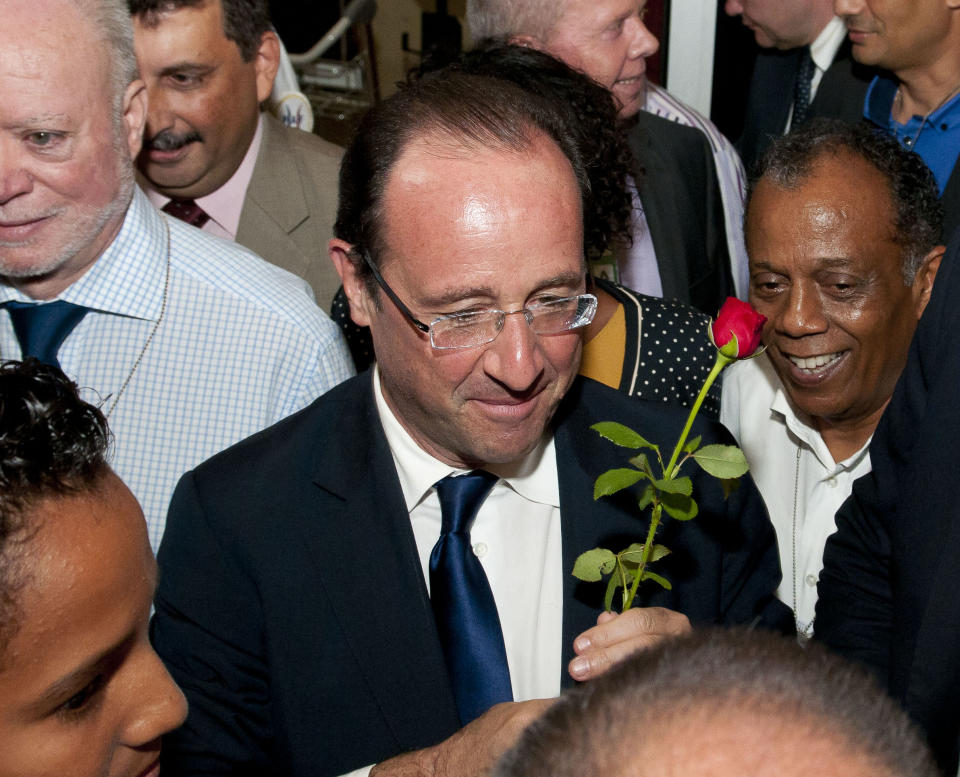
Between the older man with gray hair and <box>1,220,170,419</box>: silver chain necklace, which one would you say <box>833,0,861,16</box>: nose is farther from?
<box>1,220,170,419</box>: silver chain necklace

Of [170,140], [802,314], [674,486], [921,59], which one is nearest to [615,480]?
[674,486]

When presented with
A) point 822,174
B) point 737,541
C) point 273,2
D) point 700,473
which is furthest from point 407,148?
point 273,2

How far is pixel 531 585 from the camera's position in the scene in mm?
1736

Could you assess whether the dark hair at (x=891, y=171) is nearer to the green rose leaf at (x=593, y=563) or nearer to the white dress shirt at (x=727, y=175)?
the white dress shirt at (x=727, y=175)

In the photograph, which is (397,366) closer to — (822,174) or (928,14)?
(822,174)

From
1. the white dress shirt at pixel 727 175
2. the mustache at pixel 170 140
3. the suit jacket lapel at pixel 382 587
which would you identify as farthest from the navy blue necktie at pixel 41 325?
the white dress shirt at pixel 727 175

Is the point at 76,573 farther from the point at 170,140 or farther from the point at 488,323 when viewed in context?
the point at 170,140

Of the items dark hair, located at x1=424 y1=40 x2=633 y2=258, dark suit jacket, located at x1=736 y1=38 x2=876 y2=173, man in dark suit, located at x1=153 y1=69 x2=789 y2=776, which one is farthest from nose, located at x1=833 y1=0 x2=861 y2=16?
man in dark suit, located at x1=153 y1=69 x2=789 y2=776

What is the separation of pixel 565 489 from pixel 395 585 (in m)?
0.33

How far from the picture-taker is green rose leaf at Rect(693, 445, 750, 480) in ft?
4.44

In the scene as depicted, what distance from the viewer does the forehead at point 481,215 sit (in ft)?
5.09

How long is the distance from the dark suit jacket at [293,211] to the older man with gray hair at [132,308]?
0.78m

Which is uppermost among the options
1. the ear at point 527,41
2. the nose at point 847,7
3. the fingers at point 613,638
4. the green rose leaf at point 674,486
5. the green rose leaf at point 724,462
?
the nose at point 847,7

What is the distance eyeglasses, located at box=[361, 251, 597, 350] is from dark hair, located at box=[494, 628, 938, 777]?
867 millimetres
